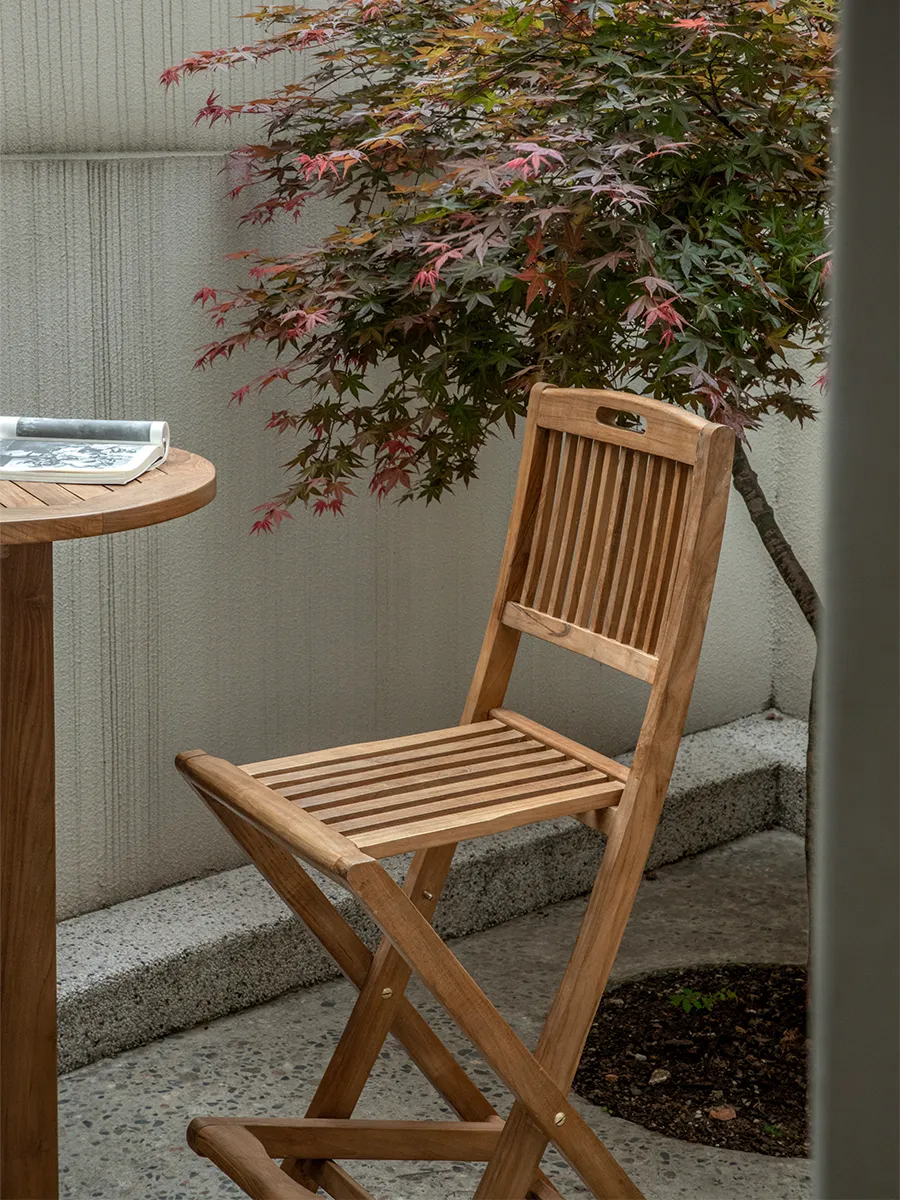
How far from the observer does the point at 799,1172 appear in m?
2.27

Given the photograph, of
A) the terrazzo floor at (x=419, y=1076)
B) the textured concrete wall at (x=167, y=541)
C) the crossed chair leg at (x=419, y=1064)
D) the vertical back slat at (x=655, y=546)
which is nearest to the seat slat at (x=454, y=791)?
the crossed chair leg at (x=419, y=1064)

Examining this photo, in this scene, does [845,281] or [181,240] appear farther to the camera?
[181,240]

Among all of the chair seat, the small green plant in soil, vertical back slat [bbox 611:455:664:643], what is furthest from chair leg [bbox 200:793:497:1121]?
the small green plant in soil

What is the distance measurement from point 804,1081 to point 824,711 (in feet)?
8.01

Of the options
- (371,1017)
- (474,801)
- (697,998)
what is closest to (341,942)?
(371,1017)

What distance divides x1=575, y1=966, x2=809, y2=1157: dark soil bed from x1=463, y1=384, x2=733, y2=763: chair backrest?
2.80ft

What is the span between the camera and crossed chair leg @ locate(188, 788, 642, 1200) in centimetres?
161

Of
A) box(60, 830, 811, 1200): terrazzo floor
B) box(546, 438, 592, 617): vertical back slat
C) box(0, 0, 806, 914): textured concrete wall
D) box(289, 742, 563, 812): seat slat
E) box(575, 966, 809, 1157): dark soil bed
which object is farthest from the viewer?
box(0, 0, 806, 914): textured concrete wall

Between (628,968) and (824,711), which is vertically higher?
(824,711)

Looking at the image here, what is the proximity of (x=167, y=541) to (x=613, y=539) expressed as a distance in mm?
1217

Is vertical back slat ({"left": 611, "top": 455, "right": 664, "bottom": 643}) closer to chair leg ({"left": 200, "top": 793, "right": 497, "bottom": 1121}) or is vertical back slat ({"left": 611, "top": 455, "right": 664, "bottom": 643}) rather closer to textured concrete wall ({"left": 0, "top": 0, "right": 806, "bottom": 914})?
chair leg ({"left": 200, "top": 793, "right": 497, "bottom": 1121})

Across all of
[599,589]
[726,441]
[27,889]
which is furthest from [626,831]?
[27,889]

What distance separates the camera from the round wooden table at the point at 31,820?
67.4 inches

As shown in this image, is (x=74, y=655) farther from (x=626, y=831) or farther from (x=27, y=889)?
(x=626, y=831)
